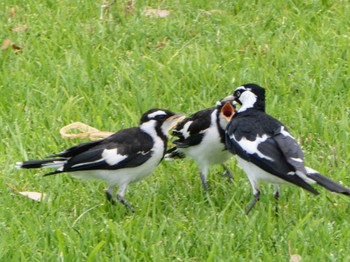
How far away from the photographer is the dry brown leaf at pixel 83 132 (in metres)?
8.09

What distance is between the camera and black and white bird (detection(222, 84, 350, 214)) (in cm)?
666

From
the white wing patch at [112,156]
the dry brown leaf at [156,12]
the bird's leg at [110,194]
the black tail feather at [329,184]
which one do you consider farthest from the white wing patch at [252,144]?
the dry brown leaf at [156,12]

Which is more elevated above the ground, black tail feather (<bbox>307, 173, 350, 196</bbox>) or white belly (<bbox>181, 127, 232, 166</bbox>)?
black tail feather (<bbox>307, 173, 350, 196</bbox>)

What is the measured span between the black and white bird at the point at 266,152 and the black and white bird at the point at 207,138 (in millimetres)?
145

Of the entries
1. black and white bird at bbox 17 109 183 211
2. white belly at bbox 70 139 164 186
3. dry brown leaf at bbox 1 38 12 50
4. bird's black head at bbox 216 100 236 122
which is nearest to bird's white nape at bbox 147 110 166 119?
black and white bird at bbox 17 109 183 211

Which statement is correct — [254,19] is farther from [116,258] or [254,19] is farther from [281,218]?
[116,258]

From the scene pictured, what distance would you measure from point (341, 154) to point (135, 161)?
1679mm

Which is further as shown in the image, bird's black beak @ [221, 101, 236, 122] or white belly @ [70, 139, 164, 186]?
bird's black beak @ [221, 101, 236, 122]

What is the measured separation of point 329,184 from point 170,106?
235 cm

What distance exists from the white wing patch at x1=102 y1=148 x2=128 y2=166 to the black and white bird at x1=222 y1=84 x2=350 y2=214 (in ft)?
2.49

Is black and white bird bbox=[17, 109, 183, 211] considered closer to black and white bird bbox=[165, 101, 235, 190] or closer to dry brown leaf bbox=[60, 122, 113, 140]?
black and white bird bbox=[165, 101, 235, 190]

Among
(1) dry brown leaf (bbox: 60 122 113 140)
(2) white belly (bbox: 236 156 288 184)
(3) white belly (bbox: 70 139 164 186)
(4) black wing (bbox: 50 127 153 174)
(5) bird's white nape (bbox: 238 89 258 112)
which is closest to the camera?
(2) white belly (bbox: 236 156 288 184)

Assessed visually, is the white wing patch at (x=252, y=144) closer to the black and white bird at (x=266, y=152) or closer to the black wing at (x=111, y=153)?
the black and white bird at (x=266, y=152)

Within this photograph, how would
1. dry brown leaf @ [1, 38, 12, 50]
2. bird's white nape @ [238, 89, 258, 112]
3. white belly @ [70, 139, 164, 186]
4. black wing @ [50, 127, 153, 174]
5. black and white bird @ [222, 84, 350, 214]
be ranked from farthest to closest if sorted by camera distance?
dry brown leaf @ [1, 38, 12, 50] → bird's white nape @ [238, 89, 258, 112] → white belly @ [70, 139, 164, 186] → black wing @ [50, 127, 153, 174] → black and white bird @ [222, 84, 350, 214]
